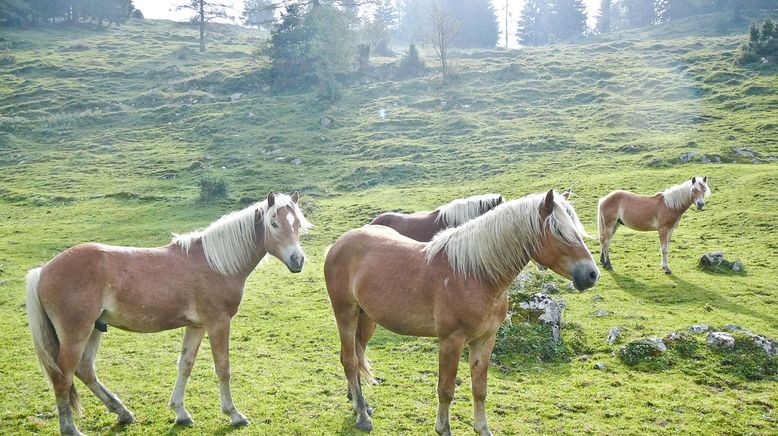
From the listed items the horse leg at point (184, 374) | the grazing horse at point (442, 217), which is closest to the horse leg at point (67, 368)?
the horse leg at point (184, 374)

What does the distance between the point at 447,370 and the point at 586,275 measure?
1.78 metres

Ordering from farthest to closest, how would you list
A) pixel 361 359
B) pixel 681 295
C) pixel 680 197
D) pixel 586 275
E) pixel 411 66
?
pixel 411 66 < pixel 680 197 < pixel 681 295 < pixel 361 359 < pixel 586 275

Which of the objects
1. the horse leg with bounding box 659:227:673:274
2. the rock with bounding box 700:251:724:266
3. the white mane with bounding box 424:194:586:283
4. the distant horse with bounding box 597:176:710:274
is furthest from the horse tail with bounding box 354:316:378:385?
the rock with bounding box 700:251:724:266

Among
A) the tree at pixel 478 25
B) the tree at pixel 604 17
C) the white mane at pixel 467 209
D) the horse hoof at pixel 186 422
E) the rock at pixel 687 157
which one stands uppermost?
the tree at pixel 604 17

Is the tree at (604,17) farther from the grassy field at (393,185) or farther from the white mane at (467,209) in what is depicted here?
the white mane at (467,209)

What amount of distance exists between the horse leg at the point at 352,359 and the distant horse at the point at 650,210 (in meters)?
10.2

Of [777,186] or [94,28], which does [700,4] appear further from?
[94,28]

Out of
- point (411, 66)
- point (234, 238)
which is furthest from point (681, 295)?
point (411, 66)

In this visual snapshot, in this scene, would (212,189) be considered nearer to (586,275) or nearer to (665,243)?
(665,243)

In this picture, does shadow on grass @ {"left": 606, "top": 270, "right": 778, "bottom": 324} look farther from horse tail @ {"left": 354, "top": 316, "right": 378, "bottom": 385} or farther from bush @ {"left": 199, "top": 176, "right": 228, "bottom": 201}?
bush @ {"left": 199, "top": 176, "right": 228, "bottom": 201}

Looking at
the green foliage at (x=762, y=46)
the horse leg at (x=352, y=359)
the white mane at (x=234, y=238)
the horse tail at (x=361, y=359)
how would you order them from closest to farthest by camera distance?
the horse leg at (x=352, y=359), the white mane at (x=234, y=238), the horse tail at (x=361, y=359), the green foliage at (x=762, y=46)

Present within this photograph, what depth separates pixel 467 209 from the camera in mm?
8789

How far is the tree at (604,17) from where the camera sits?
93.4 meters

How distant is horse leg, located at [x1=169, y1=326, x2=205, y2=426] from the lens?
6.61 meters
